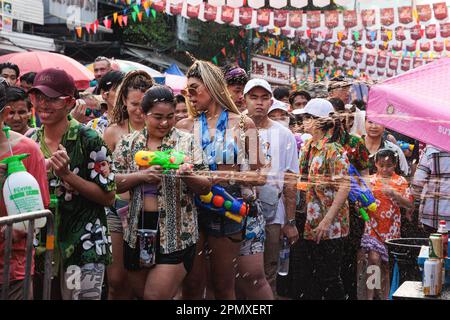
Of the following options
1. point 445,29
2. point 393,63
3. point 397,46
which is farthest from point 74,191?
point 393,63

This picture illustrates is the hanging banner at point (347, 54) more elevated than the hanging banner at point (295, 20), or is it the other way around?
the hanging banner at point (347, 54)

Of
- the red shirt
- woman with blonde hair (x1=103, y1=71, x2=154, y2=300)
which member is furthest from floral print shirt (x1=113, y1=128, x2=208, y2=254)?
the red shirt

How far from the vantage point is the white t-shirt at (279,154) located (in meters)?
6.51

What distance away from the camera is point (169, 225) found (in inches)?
205

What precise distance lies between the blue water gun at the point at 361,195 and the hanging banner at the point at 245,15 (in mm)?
13466

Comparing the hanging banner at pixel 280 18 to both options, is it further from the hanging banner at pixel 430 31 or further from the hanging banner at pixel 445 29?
the hanging banner at pixel 445 29

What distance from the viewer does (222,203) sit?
217 inches

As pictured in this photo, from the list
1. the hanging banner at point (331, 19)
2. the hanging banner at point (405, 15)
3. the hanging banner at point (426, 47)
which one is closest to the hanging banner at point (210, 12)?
the hanging banner at point (331, 19)

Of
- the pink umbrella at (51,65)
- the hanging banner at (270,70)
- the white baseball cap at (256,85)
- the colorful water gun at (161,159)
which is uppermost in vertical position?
the hanging banner at (270,70)

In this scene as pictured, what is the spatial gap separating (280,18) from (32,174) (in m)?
17.1

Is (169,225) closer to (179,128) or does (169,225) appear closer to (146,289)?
(146,289)

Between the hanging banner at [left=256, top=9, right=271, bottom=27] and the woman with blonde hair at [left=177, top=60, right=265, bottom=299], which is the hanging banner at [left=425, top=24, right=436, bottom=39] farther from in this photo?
the woman with blonde hair at [left=177, top=60, right=265, bottom=299]
